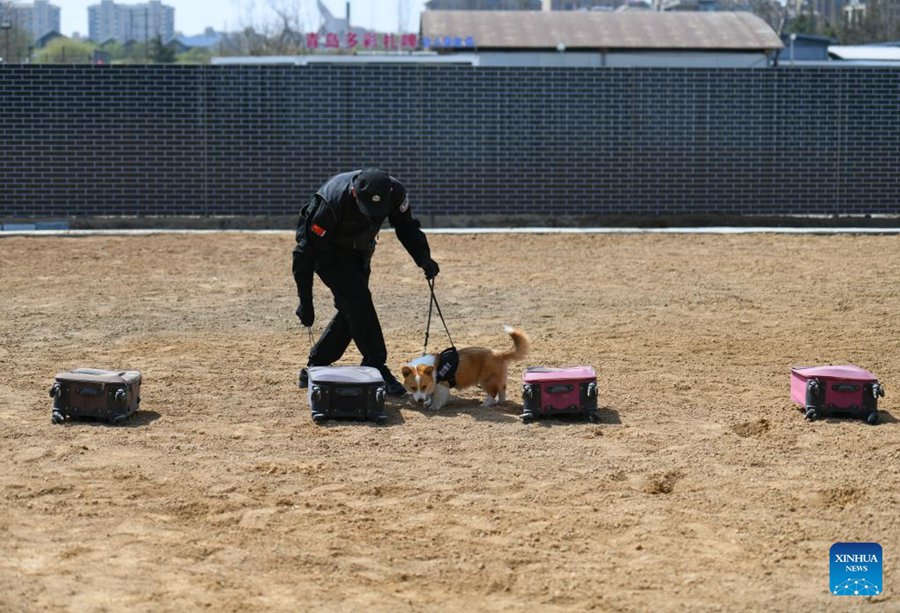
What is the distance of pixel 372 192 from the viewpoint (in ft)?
29.6

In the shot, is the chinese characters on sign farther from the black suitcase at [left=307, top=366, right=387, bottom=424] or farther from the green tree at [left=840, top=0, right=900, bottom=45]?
the green tree at [left=840, top=0, right=900, bottom=45]

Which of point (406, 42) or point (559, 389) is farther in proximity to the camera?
point (406, 42)

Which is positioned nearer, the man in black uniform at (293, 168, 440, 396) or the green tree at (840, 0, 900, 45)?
the man in black uniform at (293, 168, 440, 396)

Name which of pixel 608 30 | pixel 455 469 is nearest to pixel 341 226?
pixel 455 469

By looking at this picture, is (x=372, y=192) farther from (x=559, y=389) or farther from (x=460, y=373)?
(x=559, y=389)

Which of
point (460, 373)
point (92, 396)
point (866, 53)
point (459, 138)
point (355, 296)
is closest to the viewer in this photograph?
point (92, 396)

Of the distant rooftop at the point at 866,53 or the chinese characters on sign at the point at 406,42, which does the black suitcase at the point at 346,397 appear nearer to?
the chinese characters on sign at the point at 406,42

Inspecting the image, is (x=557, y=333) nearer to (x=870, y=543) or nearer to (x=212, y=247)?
(x=870, y=543)

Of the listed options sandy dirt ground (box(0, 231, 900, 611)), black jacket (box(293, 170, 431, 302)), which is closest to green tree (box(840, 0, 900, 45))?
sandy dirt ground (box(0, 231, 900, 611))

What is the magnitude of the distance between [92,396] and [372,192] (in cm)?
227

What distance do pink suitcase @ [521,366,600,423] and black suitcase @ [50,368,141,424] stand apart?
8.53ft

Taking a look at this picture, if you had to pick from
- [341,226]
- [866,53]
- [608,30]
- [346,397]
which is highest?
[608,30]

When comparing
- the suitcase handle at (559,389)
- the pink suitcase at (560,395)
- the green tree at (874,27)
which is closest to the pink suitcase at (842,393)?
the pink suitcase at (560,395)

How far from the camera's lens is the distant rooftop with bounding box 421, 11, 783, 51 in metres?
31.8
